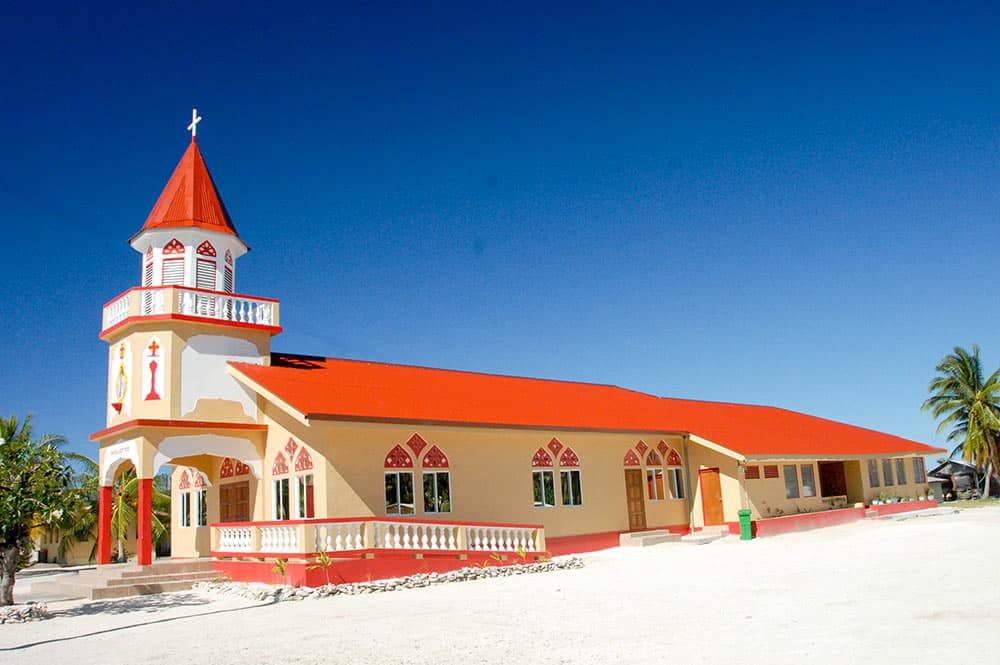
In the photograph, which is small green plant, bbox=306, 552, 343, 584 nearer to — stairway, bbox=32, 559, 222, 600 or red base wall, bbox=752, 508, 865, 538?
stairway, bbox=32, 559, 222, 600

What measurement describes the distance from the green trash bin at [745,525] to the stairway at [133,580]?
43.8ft

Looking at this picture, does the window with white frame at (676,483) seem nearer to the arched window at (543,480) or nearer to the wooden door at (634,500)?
the wooden door at (634,500)

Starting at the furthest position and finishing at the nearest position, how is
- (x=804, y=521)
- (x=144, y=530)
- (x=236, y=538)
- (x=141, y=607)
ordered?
(x=804, y=521) < (x=236, y=538) < (x=144, y=530) < (x=141, y=607)

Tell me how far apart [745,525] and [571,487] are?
15.7 ft

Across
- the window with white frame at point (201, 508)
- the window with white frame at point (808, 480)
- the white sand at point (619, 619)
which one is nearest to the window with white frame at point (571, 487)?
the white sand at point (619, 619)

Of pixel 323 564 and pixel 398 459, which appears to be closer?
pixel 323 564

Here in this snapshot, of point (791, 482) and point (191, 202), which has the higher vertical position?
point (191, 202)

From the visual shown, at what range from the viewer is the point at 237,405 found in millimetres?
20719

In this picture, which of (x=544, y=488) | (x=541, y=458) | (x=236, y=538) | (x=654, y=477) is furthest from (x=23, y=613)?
(x=654, y=477)

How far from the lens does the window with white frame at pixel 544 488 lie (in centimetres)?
2222

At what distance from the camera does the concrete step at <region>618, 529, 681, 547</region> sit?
2305cm

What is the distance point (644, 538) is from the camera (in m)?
23.0

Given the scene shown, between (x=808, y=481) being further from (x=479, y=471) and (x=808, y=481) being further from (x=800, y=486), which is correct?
(x=479, y=471)

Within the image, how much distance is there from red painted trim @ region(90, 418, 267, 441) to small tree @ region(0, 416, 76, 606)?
323 centimetres
